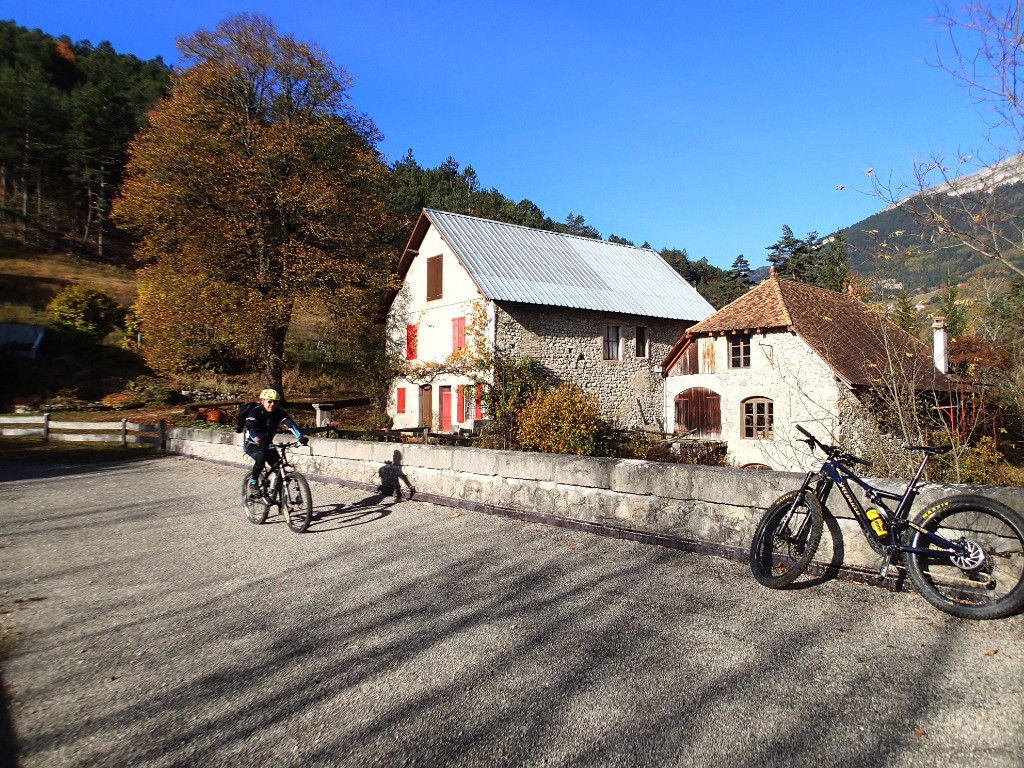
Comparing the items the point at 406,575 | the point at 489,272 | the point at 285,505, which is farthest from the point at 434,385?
the point at 406,575

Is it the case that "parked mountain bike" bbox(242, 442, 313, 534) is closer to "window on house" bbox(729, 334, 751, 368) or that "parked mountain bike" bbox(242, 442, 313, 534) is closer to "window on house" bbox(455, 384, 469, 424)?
"window on house" bbox(455, 384, 469, 424)

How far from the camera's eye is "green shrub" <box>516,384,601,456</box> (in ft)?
34.9

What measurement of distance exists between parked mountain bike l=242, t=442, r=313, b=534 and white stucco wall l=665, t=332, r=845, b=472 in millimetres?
15334

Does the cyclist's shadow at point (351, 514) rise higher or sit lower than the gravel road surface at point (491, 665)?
higher

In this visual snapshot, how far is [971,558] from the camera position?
396cm

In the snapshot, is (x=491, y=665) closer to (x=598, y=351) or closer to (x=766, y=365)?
(x=766, y=365)

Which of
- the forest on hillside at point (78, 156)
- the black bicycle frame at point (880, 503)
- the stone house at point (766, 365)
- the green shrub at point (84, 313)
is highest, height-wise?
the forest on hillside at point (78, 156)

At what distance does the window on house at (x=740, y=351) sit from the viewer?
23.5 meters

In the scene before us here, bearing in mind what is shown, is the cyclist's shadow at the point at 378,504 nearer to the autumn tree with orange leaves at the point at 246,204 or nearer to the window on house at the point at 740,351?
the autumn tree with orange leaves at the point at 246,204

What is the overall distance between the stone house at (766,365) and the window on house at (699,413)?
0.04 meters

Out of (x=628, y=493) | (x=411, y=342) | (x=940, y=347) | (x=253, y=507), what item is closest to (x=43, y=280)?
(x=411, y=342)

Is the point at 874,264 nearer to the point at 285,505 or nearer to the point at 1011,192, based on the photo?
the point at 1011,192

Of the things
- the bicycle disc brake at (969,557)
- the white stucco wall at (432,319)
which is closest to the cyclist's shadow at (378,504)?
the bicycle disc brake at (969,557)

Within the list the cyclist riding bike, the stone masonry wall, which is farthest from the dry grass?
the cyclist riding bike
